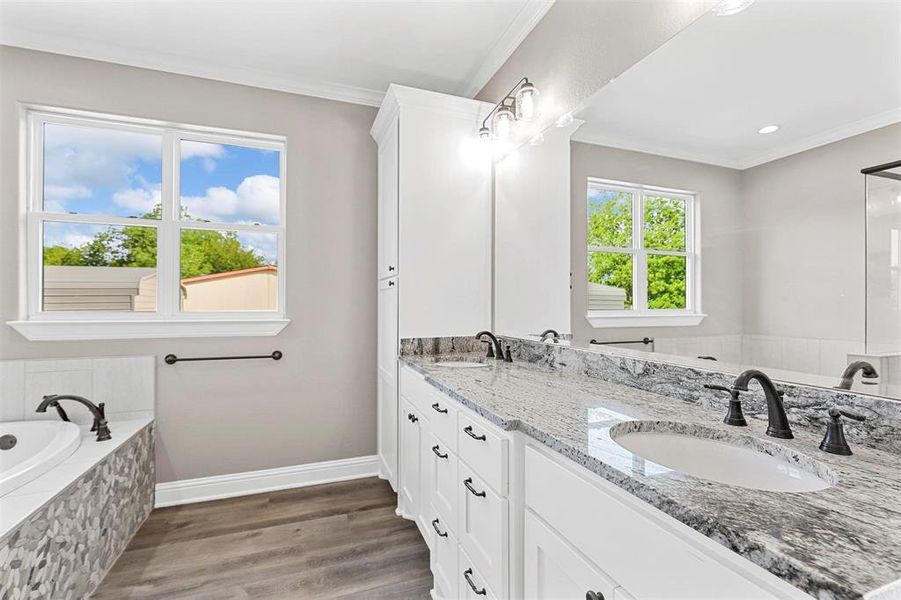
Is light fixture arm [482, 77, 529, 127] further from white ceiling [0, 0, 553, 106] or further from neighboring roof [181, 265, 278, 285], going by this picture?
neighboring roof [181, 265, 278, 285]

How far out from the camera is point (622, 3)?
5.13 ft

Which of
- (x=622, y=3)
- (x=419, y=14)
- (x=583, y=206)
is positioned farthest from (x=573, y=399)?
(x=419, y=14)

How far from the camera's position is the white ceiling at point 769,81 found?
35.6 inches

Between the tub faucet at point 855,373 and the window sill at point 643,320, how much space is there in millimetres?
400

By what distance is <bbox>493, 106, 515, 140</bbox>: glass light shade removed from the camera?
2189 millimetres

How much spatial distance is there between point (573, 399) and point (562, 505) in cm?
45

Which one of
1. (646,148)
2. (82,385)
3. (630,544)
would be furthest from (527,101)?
(82,385)

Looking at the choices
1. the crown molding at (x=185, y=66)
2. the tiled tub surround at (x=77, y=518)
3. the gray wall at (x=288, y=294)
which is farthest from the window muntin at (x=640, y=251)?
the tiled tub surround at (x=77, y=518)

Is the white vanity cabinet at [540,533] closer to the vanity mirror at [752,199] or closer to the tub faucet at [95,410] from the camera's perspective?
the vanity mirror at [752,199]

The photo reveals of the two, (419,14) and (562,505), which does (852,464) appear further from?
(419,14)

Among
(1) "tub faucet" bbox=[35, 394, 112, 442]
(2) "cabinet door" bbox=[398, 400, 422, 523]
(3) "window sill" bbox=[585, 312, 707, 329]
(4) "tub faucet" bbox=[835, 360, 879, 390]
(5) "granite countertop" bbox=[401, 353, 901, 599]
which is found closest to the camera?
(5) "granite countertop" bbox=[401, 353, 901, 599]

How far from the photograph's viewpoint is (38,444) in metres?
2.14

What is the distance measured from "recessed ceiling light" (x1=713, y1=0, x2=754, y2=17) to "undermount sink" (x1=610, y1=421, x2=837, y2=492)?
1129mm

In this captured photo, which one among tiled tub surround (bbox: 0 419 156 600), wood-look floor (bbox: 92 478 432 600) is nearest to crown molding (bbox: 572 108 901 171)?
wood-look floor (bbox: 92 478 432 600)
